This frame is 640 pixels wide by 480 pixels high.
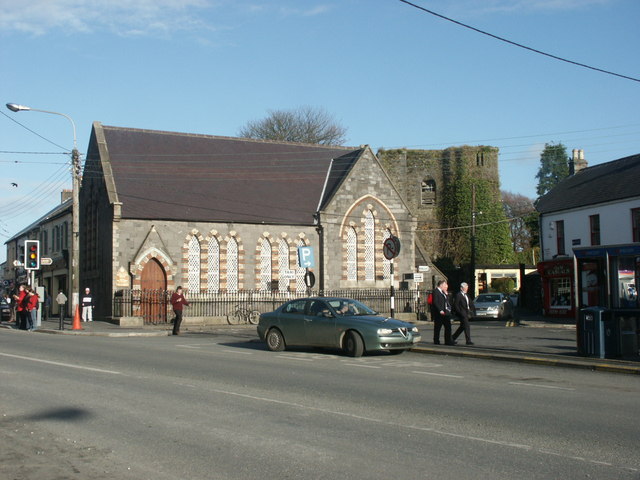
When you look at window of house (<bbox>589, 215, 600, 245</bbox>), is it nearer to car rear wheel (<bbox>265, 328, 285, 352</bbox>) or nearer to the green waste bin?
the green waste bin

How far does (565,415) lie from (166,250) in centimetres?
3002

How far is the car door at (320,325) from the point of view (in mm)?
17622

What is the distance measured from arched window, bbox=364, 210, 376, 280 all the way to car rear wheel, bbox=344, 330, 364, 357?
25.6 m

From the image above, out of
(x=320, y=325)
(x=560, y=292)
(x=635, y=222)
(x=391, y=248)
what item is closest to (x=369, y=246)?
(x=560, y=292)

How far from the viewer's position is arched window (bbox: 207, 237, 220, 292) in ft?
128

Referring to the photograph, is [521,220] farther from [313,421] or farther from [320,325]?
[313,421]

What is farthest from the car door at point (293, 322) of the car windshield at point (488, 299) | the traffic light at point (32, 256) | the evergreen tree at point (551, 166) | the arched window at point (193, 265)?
the evergreen tree at point (551, 166)

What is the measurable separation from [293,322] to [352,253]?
24.7m

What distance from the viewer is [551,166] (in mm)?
105312

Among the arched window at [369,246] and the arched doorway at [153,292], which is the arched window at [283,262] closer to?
the arched window at [369,246]

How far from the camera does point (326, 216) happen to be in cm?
4200

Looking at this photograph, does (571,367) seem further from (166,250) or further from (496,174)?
(496,174)

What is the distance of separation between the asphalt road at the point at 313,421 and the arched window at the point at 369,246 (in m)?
27.3

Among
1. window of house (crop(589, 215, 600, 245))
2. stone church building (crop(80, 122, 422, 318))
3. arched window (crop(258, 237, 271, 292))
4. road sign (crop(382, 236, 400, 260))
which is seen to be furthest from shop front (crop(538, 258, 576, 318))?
road sign (crop(382, 236, 400, 260))
